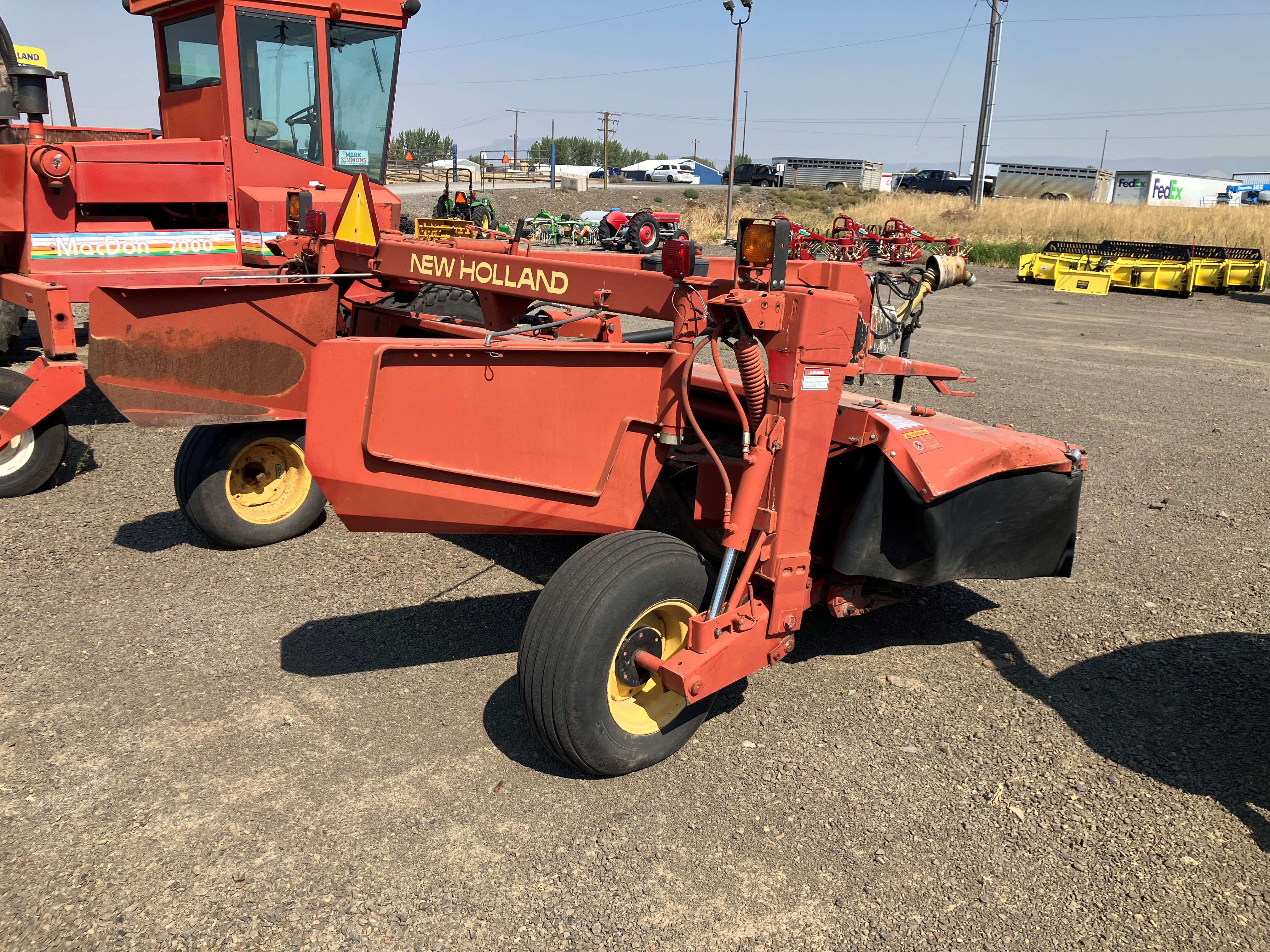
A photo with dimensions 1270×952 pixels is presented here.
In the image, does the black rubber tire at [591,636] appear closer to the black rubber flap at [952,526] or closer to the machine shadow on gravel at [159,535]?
the black rubber flap at [952,526]

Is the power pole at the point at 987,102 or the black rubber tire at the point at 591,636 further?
the power pole at the point at 987,102

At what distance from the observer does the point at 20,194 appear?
20.4 ft

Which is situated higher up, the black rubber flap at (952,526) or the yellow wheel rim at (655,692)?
the black rubber flap at (952,526)

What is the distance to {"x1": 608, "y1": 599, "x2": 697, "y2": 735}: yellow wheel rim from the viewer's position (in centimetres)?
305

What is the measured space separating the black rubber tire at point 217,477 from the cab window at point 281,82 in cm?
292

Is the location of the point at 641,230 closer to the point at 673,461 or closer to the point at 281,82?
the point at 281,82

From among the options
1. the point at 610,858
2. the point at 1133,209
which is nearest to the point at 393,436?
the point at 610,858

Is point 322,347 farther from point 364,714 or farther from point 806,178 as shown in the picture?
point 806,178

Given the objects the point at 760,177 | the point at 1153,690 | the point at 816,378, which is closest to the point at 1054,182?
the point at 760,177

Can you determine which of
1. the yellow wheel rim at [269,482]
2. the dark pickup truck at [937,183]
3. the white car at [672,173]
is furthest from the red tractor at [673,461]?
the white car at [672,173]

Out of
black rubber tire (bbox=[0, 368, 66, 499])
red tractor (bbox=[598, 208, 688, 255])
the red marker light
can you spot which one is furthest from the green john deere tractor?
the red marker light

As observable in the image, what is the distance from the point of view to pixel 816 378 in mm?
3090

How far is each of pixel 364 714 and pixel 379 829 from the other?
2.32 ft

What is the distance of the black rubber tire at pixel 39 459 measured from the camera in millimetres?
5445
